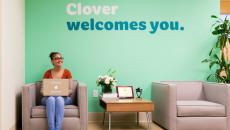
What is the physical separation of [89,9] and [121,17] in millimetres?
590

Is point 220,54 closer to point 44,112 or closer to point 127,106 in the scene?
point 127,106

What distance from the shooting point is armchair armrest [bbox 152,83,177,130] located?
4.91 m

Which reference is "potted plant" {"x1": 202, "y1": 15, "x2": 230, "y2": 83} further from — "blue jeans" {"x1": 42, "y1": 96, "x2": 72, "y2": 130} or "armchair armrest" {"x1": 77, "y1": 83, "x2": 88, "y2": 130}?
"blue jeans" {"x1": 42, "y1": 96, "x2": 72, "y2": 130}

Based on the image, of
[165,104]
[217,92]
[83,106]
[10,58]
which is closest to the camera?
[10,58]

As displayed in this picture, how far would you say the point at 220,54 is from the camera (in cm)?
616

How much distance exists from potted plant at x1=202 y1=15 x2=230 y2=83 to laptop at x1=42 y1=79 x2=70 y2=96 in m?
2.68

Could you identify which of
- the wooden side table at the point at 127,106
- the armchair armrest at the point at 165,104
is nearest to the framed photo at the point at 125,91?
the armchair armrest at the point at 165,104

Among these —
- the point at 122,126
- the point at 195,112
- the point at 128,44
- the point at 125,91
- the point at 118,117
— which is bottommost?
the point at 122,126

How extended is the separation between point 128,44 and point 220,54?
1.75 m

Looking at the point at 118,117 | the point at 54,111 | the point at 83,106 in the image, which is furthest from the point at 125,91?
the point at 54,111

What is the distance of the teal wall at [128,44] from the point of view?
5.80 metres

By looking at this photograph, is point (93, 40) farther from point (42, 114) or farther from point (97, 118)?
point (42, 114)

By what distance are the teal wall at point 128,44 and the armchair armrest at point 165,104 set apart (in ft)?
1.40

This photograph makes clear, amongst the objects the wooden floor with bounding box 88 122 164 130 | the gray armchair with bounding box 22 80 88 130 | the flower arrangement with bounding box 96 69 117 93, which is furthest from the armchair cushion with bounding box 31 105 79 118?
the flower arrangement with bounding box 96 69 117 93
